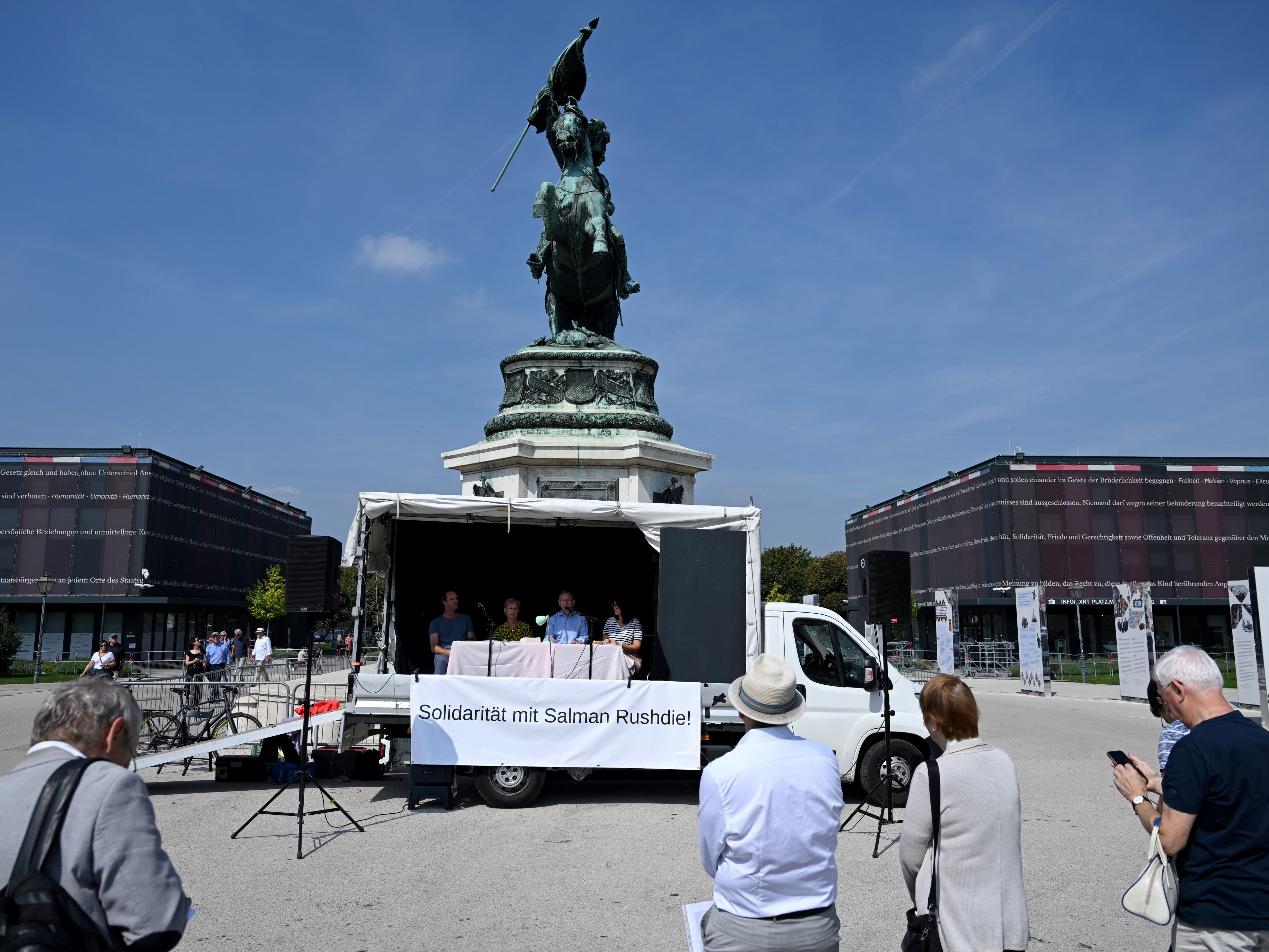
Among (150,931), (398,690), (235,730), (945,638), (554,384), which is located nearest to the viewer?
(150,931)

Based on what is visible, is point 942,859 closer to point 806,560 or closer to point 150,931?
point 150,931

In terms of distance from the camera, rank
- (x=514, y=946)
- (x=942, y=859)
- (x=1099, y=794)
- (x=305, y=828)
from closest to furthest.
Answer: (x=942, y=859) → (x=514, y=946) → (x=305, y=828) → (x=1099, y=794)

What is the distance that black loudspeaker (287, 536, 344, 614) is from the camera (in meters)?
8.88

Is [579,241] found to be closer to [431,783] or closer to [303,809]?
[431,783]

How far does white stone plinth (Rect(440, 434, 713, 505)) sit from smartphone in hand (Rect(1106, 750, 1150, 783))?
11.0 meters

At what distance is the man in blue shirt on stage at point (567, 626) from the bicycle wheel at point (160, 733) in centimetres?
468

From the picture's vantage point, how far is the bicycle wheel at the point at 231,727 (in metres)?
11.3

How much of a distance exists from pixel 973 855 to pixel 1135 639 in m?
22.9

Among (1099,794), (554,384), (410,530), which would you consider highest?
(554,384)

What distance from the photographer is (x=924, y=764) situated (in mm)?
3484

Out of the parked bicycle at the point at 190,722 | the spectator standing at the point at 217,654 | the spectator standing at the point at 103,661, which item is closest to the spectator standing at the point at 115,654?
the spectator standing at the point at 103,661

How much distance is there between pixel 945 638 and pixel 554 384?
22.4 meters

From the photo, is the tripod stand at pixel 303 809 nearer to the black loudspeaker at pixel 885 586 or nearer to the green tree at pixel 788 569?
the black loudspeaker at pixel 885 586

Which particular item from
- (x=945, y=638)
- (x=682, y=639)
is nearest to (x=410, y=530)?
(x=682, y=639)
